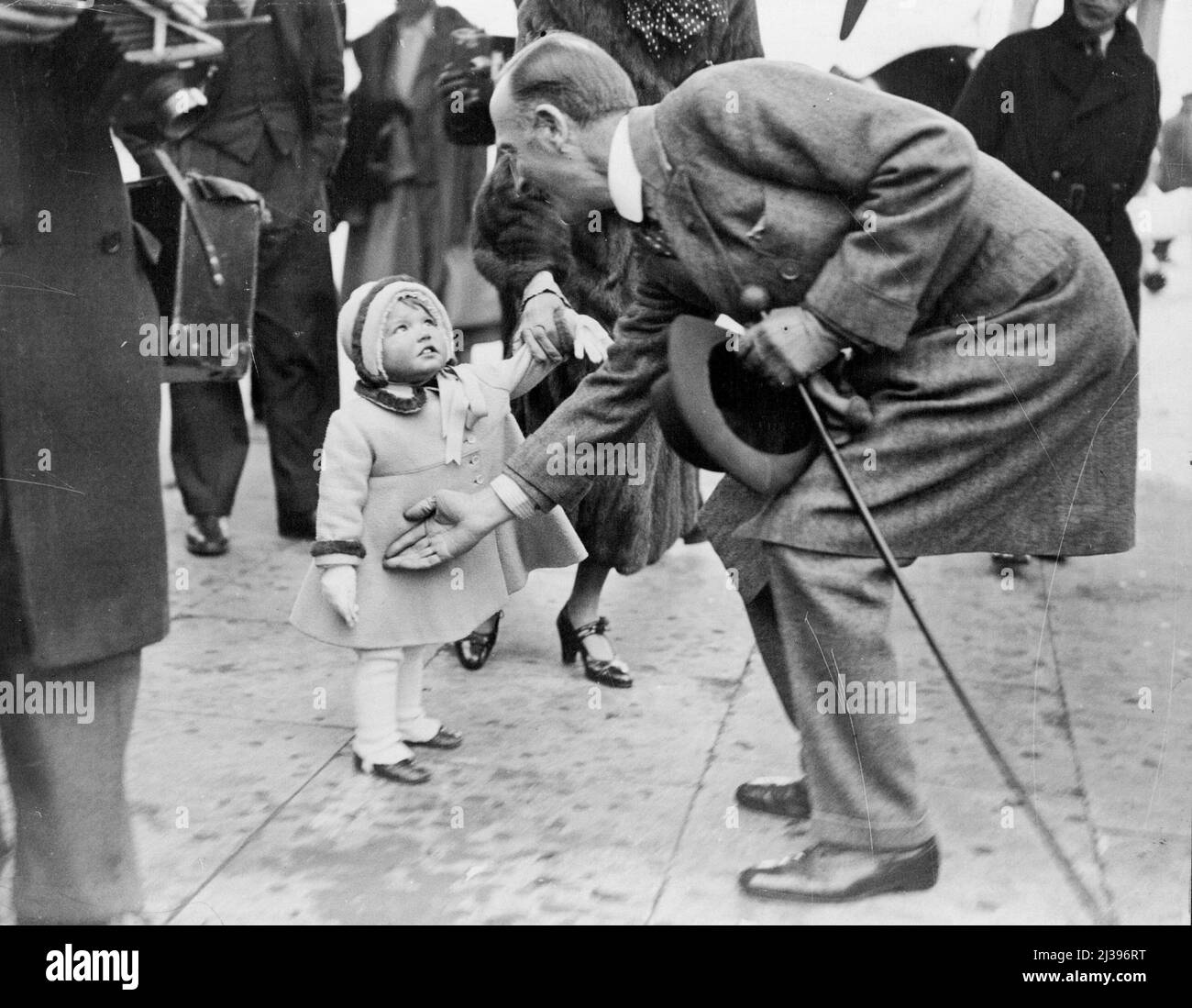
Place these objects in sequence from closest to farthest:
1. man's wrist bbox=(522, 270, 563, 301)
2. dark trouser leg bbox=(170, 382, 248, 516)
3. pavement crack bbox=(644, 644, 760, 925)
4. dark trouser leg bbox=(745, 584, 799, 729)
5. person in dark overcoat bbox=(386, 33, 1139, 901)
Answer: person in dark overcoat bbox=(386, 33, 1139, 901), pavement crack bbox=(644, 644, 760, 925), dark trouser leg bbox=(745, 584, 799, 729), man's wrist bbox=(522, 270, 563, 301), dark trouser leg bbox=(170, 382, 248, 516)

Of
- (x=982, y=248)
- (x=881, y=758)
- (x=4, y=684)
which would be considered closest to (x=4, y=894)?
(x=4, y=684)

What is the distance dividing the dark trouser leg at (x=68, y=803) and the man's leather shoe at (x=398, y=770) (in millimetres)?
580

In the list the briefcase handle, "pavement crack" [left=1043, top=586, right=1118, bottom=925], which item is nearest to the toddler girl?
the briefcase handle

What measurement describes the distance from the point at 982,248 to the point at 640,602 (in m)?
1.83

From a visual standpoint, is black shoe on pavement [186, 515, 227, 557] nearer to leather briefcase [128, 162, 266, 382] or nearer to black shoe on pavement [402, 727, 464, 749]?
leather briefcase [128, 162, 266, 382]

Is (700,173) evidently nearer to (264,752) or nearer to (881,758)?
(881,758)

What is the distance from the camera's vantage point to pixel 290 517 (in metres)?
4.47

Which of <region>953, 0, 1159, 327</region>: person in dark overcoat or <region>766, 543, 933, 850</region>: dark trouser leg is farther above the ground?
<region>953, 0, 1159, 327</region>: person in dark overcoat

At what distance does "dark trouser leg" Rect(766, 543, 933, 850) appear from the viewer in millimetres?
2578

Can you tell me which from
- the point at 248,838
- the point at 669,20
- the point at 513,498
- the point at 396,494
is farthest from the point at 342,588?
the point at 669,20

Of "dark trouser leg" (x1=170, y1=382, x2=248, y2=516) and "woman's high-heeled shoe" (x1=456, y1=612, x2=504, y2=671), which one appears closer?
"woman's high-heeled shoe" (x1=456, y1=612, x2=504, y2=671)

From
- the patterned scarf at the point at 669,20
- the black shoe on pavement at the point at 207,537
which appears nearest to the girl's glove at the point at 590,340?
the patterned scarf at the point at 669,20

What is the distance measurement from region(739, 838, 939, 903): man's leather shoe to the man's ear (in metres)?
1.36

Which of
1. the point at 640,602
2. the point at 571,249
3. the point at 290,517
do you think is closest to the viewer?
the point at 571,249
